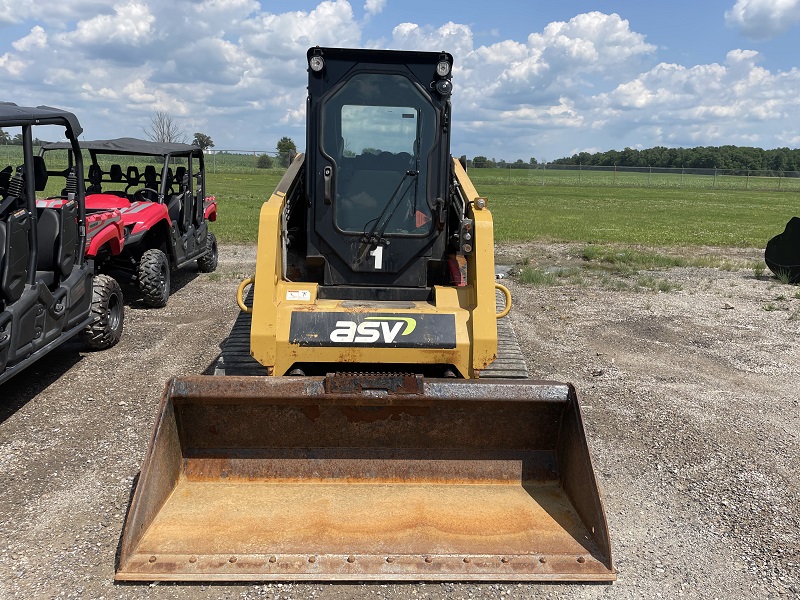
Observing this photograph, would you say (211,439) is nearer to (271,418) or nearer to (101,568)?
(271,418)

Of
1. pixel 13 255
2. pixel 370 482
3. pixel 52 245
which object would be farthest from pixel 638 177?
pixel 370 482

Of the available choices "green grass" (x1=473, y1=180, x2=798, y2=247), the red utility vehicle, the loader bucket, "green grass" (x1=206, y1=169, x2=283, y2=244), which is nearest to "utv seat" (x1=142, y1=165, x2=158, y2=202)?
the red utility vehicle

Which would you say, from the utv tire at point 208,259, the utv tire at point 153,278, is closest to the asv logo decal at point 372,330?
the utv tire at point 153,278

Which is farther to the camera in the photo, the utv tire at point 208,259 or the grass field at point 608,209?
the grass field at point 608,209

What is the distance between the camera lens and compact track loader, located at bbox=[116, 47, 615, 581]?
11.0ft

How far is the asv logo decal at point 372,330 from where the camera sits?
429 cm

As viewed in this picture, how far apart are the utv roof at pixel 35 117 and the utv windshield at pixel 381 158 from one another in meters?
2.36

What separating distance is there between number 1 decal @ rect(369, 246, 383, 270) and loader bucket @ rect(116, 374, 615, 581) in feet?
4.18

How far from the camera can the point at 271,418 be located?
3965mm

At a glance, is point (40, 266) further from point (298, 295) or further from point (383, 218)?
point (383, 218)

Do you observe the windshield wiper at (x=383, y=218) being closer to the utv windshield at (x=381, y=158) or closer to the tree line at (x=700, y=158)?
the utv windshield at (x=381, y=158)

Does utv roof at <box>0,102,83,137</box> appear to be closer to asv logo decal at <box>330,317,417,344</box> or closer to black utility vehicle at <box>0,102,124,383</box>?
black utility vehicle at <box>0,102,124,383</box>

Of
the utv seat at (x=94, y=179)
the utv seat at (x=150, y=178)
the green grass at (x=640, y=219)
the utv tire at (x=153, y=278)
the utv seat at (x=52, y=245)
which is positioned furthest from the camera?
the green grass at (x=640, y=219)

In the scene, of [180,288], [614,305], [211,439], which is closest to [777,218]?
[614,305]
